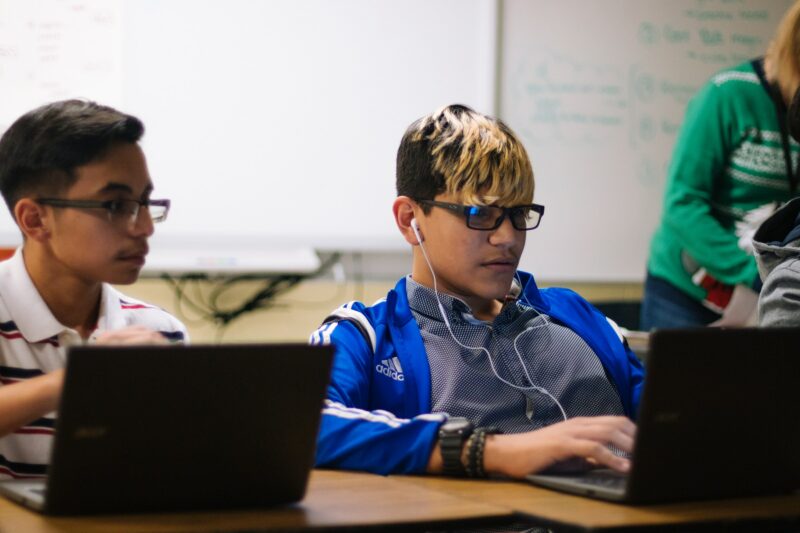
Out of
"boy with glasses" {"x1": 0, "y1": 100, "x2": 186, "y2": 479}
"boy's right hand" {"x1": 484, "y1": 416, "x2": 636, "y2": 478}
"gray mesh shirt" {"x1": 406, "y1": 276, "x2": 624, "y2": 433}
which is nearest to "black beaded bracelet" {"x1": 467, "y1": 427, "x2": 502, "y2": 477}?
"boy's right hand" {"x1": 484, "y1": 416, "x2": 636, "y2": 478}

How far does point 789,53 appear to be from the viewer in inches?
104

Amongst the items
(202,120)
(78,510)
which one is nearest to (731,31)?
(202,120)

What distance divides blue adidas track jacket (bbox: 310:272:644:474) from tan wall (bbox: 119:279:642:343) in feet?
6.36

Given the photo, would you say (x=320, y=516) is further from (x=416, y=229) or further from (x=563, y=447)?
(x=416, y=229)

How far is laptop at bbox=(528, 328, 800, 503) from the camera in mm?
1320

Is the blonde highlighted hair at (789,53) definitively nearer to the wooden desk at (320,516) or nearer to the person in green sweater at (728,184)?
the person in green sweater at (728,184)

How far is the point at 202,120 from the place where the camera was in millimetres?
3764

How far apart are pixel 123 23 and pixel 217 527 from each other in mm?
2778

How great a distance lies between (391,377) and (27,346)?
22.2 inches

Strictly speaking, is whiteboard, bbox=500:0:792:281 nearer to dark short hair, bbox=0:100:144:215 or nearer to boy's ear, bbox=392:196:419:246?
boy's ear, bbox=392:196:419:246

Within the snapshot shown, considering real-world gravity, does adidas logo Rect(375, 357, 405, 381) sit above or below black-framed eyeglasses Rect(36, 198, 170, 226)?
below

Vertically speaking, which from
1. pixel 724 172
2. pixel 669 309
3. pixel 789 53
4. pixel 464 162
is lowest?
pixel 669 309

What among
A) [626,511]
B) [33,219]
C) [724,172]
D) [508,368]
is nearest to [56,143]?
[33,219]

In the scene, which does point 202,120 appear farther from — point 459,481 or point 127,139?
point 459,481
